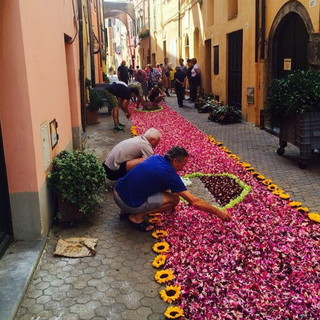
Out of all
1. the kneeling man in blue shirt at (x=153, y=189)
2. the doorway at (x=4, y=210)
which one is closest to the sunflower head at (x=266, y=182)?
the kneeling man in blue shirt at (x=153, y=189)

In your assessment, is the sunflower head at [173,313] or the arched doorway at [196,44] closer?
the sunflower head at [173,313]

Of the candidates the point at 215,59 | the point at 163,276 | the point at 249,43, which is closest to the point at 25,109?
the point at 163,276

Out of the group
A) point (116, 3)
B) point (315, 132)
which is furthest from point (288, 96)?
point (116, 3)

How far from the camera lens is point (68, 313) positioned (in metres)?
3.42

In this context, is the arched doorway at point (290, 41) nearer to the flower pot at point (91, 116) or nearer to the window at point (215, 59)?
the window at point (215, 59)

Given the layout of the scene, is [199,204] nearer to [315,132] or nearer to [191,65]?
[315,132]

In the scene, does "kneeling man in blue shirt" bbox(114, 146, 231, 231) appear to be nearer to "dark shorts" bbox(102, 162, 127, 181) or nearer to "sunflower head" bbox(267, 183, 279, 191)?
"dark shorts" bbox(102, 162, 127, 181)

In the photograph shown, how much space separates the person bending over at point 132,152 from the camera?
6113 millimetres

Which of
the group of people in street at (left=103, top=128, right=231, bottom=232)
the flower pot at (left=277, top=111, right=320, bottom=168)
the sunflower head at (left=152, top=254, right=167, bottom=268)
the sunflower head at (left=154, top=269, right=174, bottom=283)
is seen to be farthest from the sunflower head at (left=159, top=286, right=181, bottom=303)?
the flower pot at (left=277, top=111, right=320, bottom=168)

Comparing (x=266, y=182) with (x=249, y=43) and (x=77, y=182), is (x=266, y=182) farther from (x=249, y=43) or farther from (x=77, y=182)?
(x=249, y=43)

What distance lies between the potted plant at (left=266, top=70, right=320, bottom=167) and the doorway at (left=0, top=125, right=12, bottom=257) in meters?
5.08

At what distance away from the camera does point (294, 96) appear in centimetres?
732

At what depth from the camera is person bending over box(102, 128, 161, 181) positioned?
6113 millimetres

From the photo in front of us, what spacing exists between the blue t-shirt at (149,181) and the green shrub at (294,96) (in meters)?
3.57
